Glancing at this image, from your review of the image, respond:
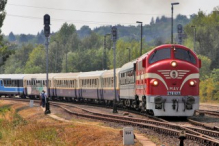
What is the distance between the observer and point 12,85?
7800 cm

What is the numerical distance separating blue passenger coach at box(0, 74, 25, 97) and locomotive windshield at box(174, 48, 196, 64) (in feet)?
166

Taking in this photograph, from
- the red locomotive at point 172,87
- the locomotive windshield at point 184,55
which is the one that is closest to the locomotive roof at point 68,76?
the locomotive windshield at point 184,55

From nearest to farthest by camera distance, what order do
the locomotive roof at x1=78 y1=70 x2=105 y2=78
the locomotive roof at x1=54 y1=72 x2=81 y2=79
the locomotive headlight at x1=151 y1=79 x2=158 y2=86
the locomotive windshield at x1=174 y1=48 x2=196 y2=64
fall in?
the locomotive headlight at x1=151 y1=79 x2=158 y2=86 < the locomotive windshield at x1=174 y1=48 x2=196 y2=64 < the locomotive roof at x1=78 y1=70 x2=105 y2=78 < the locomotive roof at x1=54 y1=72 x2=81 y2=79

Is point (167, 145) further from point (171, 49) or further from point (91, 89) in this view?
point (91, 89)

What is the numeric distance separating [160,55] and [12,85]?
176 feet

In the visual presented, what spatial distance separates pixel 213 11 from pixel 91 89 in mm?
85892

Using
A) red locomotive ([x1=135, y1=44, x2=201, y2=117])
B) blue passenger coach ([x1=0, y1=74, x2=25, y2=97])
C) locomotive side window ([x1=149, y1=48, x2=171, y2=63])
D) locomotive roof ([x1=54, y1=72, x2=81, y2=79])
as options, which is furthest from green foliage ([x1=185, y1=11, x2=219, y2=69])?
red locomotive ([x1=135, y1=44, x2=201, y2=117])

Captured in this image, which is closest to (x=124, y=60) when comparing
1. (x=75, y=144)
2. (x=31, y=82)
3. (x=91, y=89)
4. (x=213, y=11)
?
(x=213, y=11)

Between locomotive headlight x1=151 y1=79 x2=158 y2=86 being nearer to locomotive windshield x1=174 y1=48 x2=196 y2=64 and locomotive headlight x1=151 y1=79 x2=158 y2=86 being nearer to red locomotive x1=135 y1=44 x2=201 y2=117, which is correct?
red locomotive x1=135 y1=44 x2=201 y2=117

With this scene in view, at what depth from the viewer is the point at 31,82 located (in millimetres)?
71875

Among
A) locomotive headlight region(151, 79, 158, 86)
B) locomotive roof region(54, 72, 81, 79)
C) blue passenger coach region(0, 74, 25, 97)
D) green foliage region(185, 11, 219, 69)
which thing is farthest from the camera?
green foliage region(185, 11, 219, 69)

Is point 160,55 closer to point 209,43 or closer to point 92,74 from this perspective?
point 92,74

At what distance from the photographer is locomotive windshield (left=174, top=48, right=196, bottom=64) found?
27.3m

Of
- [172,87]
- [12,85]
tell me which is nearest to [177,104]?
[172,87]
